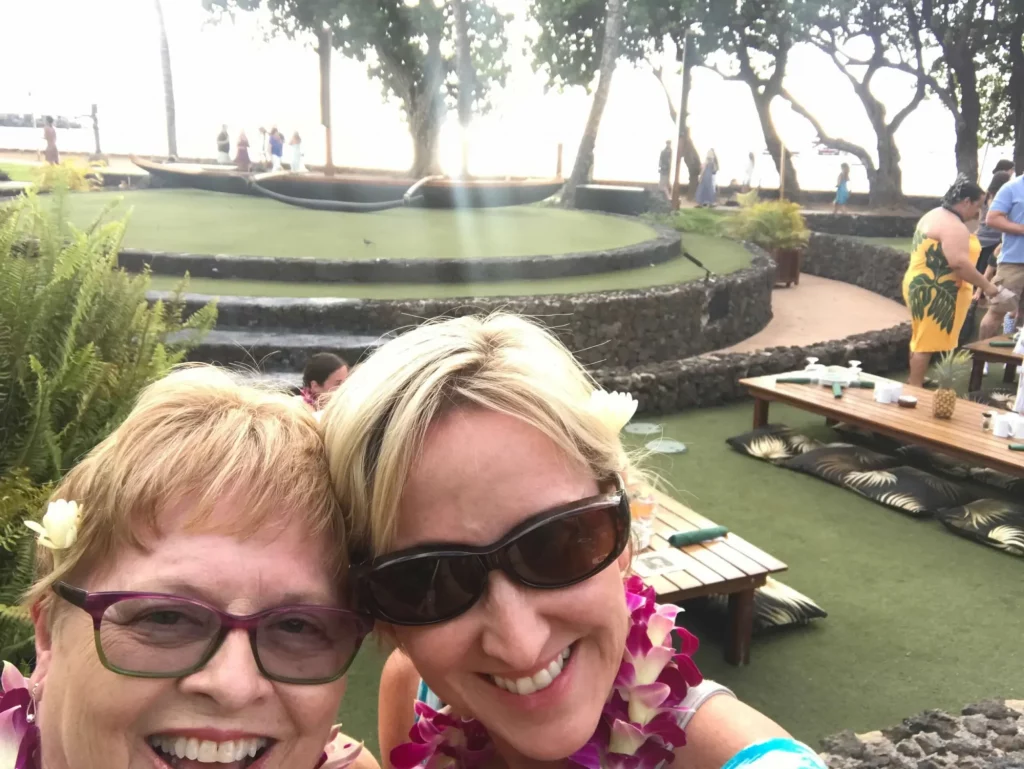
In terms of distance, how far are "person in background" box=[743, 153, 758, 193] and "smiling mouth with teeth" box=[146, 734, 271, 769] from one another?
68.3 feet

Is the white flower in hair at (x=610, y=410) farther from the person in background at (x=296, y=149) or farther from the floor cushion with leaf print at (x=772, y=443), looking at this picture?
the person in background at (x=296, y=149)

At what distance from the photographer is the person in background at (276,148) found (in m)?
20.5

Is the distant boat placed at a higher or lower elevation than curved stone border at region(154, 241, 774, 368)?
higher

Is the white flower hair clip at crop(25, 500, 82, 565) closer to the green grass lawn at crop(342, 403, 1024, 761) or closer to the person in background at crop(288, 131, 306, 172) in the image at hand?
the green grass lawn at crop(342, 403, 1024, 761)

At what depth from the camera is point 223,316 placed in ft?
22.6

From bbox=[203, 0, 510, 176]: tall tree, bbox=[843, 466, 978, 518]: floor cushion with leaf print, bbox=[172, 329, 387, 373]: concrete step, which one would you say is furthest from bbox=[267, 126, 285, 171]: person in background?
bbox=[843, 466, 978, 518]: floor cushion with leaf print

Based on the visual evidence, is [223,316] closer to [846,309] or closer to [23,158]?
[846,309]

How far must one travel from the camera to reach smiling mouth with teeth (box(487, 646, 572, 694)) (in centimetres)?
101

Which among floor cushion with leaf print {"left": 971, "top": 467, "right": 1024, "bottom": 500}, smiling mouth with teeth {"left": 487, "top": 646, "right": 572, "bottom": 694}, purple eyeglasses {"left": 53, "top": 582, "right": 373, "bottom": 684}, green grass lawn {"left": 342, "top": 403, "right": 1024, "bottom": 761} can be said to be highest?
purple eyeglasses {"left": 53, "top": 582, "right": 373, "bottom": 684}

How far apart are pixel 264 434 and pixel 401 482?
18cm

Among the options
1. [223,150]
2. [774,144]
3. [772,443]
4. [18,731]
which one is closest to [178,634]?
[18,731]

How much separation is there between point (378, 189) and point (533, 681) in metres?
16.1

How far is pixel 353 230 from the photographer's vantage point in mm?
11789

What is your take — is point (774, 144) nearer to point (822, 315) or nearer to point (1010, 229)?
point (822, 315)
